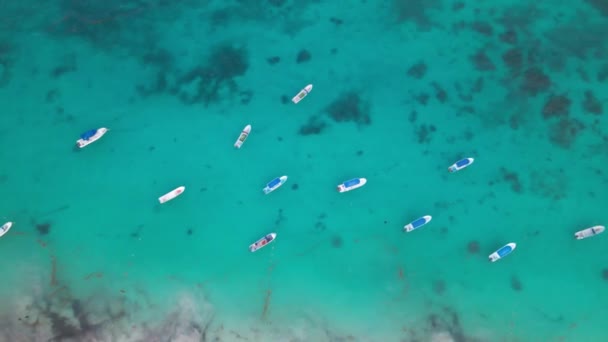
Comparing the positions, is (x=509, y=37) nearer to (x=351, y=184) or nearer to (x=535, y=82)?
(x=535, y=82)

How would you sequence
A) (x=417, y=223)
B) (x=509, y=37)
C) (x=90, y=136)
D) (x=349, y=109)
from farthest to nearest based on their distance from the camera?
(x=509, y=37), (x=349, y=109), (x=90, y=136), (x=417, y=223)

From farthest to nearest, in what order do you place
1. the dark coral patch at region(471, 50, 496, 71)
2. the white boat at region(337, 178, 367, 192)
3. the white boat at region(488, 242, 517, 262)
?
the dark coral patch at region(471, 50, 496, 71) < the white boat at region(337, 178, 367, 192) < the white boat at region(488, 242, 517, 262)

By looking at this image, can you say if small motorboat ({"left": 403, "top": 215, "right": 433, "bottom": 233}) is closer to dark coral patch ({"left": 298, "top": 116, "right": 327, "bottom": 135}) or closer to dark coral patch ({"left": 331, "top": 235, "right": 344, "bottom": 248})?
dark coral patch ({"left": 331, "top": 235, "right": 344, "bottom": 248})

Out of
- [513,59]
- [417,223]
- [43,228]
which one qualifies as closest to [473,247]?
[417,223]

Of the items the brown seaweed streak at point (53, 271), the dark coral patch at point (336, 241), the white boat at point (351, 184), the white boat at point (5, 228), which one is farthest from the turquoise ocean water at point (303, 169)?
the white boat at point (351, 184)

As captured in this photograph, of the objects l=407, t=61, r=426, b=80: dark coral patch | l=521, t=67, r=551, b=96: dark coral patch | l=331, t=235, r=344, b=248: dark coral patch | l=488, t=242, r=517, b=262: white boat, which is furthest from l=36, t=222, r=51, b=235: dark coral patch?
l=521, t=67, r=551, b=96: dark coral patch

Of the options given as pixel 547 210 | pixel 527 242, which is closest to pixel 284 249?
pixel 527 242

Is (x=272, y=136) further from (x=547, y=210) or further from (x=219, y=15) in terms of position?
(x=547, y=210)
